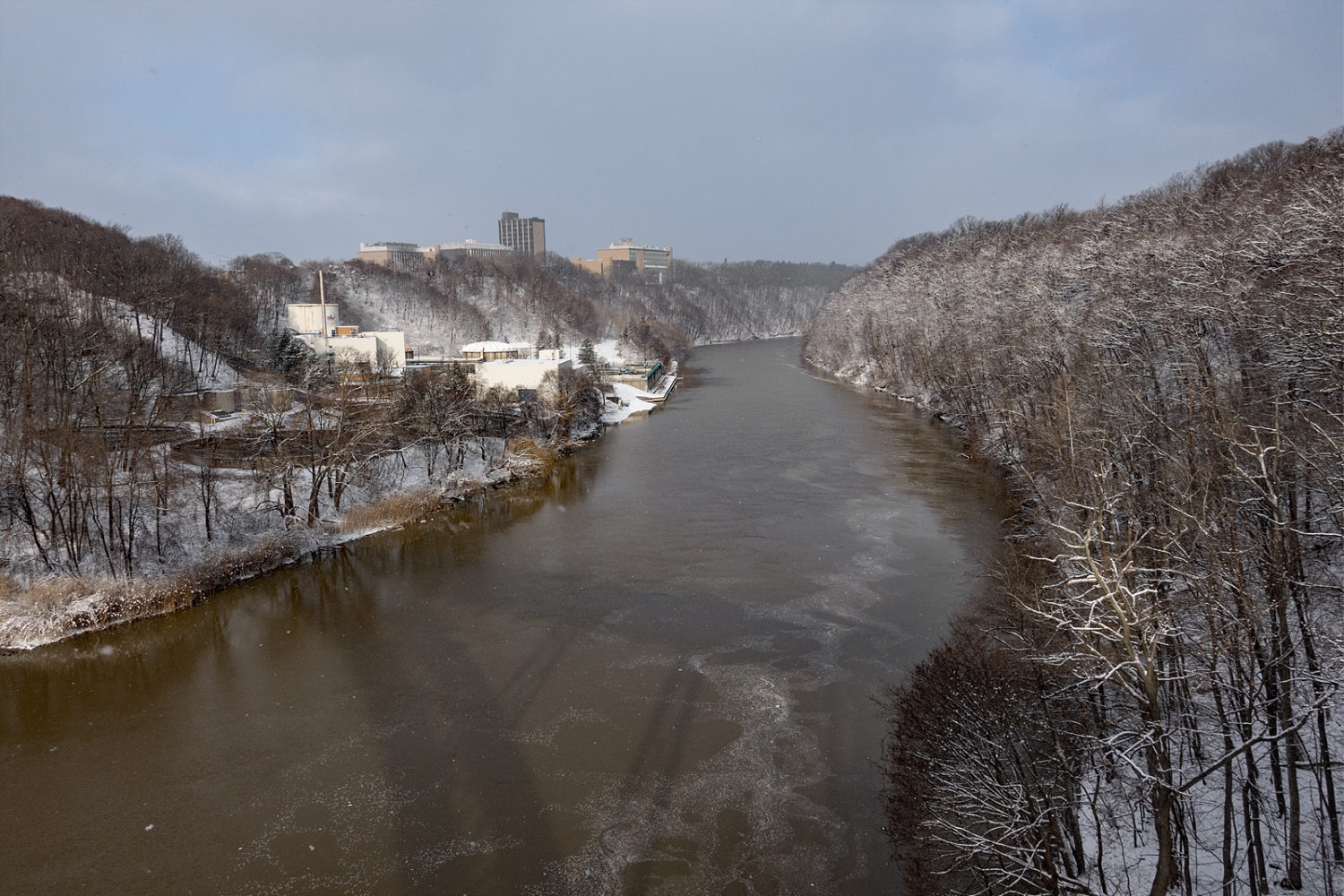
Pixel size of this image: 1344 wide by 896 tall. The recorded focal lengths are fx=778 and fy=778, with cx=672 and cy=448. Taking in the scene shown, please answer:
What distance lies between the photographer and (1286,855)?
13.6 feet

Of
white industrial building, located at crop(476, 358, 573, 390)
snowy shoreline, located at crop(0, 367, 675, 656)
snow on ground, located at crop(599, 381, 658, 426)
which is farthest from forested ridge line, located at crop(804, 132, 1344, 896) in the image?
white industrial building, located at crop(476, 358, 573, 390)

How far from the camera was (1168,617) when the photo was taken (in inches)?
187

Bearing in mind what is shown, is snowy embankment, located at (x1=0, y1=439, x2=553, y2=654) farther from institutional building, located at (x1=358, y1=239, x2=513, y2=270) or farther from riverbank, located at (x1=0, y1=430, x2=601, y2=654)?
institutional building, located at (x1=358, y1=239, x2=513, y2=270)

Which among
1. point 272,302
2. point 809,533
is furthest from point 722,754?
point 272,302

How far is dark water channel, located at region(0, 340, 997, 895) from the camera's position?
5.08 m

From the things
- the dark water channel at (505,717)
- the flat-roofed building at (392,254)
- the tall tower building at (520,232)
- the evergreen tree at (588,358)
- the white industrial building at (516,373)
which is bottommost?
the dark water channel at (505,717)

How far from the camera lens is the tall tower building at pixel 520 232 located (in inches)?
4077

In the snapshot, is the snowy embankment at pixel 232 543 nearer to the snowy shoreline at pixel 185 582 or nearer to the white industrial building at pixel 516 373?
the snowy shoreline at pixel 185 582

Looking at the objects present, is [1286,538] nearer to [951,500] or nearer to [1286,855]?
[1286,855]

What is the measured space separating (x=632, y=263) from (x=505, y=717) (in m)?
89.9

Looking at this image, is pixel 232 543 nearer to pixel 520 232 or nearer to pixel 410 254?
pixel 410 254

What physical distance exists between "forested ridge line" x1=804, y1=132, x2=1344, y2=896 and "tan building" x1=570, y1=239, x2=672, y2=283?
235ft

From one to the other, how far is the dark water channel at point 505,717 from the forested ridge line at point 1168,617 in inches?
32.9

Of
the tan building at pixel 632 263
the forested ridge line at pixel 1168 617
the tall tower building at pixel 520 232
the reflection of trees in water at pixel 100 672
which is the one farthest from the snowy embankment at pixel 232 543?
the tall tower building at pixel 520 232
